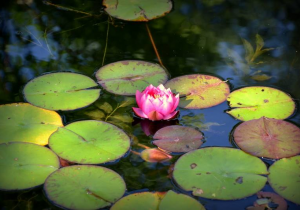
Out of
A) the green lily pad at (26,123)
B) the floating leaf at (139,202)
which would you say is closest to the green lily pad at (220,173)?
the floating leaf at (139,202)

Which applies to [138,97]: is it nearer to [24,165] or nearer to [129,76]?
[129,76]

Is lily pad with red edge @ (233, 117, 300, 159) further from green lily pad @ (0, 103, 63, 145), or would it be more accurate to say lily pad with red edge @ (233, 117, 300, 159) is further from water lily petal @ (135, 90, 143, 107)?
green lily pad @ (0, 103, 63, 145)

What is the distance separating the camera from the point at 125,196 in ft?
6.09

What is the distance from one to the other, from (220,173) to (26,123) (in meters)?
1.02

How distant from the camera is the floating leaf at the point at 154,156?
2.09m

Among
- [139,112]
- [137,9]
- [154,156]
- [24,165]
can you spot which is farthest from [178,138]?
[137,9]

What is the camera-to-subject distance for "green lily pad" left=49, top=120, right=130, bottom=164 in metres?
2.06

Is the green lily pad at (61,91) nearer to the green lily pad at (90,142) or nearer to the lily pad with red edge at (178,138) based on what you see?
the green lily pad at (90,142)

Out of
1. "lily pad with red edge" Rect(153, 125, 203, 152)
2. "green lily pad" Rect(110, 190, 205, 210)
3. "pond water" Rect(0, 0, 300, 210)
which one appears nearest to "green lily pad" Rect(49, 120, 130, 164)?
"pond water" Rect(0, 0, 300, 210)

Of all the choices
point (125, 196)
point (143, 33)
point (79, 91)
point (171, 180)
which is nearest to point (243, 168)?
point (171, 180)

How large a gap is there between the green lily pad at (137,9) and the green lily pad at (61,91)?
2.63 ft

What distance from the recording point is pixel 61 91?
2486 millimetres

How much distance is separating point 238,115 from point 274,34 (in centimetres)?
101

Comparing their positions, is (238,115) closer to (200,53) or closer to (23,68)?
(200,53)
